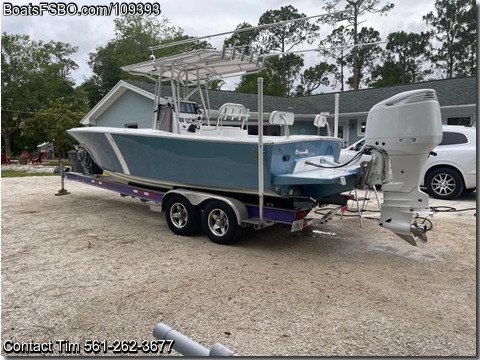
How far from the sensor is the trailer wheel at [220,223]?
558 centimetres

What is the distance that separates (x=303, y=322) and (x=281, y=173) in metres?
2.31

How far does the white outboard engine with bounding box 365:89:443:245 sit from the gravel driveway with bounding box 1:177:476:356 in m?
0.62

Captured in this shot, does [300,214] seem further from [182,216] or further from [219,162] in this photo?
[182,216]

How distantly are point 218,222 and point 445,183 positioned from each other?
6.45 m

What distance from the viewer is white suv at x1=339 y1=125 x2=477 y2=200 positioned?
9195 millimetres

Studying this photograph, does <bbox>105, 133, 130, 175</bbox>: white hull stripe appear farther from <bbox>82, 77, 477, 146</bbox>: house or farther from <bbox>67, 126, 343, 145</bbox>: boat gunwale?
<bbox>82, 77, 477, 146</bbox>: house

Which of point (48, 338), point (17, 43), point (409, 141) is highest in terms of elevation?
point (17, 43)

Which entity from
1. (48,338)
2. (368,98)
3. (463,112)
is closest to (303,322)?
(48,338)

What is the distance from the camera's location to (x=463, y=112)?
16.0m

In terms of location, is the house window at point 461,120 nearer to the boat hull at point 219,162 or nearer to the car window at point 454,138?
the car window at point 454,138

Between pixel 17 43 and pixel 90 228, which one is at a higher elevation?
pixel 17 43

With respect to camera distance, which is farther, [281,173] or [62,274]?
[281,173]

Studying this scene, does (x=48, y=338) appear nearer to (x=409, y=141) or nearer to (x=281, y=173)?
(x=281, y=173)

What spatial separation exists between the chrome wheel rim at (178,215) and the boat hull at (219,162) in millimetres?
358
